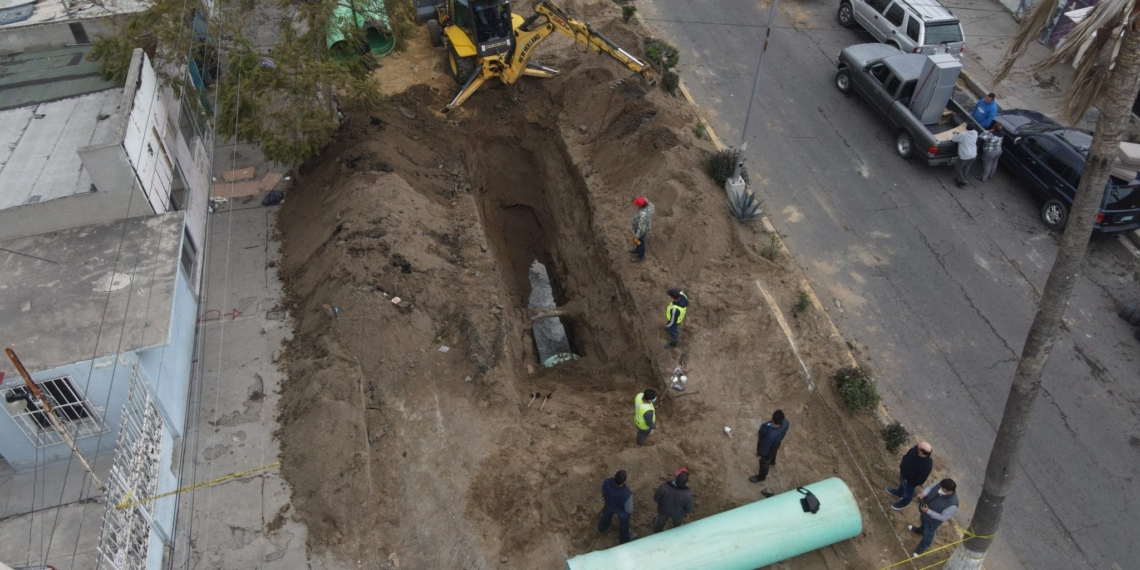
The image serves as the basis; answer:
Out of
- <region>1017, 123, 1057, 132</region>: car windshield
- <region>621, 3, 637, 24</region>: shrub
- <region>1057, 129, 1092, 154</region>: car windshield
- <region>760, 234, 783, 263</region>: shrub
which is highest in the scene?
<region>621, 3, 637, 24</region>: shrub

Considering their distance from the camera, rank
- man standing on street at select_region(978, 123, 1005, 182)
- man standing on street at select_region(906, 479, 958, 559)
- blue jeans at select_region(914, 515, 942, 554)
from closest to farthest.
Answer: man standing on street at select_region(906, 479, 958, 559), blue jeans at select_region(914, 515, 942, 554), man standing on street at select_region(978, 123, 1005, 182)

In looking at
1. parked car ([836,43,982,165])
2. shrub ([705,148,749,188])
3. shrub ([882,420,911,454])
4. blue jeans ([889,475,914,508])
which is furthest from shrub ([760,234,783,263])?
blue jeans ([889,475,914,508])

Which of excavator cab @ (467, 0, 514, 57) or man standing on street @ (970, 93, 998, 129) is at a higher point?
excavator cab @ (467, 0, 514, 57)

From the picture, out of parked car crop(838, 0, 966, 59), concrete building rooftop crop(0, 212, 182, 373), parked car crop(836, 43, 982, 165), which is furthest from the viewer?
parked car crop(838, 0, 966, 59)

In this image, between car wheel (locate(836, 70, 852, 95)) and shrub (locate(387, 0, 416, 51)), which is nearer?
shrub (locate(387, 0, 416, 51))

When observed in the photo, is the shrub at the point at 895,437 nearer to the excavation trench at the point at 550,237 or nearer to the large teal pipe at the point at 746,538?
the large teal pipe at the point at 746,538

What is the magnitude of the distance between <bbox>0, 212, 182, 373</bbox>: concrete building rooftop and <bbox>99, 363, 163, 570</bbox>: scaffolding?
32.1 inches

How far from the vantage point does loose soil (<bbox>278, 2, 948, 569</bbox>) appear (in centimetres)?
1088

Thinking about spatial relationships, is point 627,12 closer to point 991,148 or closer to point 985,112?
point 985,112

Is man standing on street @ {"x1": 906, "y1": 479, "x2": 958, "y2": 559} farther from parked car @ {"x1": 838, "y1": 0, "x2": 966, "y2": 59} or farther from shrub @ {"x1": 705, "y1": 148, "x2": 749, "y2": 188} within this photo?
parked car @ {"x1": 838, "y1": 0, "x2": 966, "y2": 59}

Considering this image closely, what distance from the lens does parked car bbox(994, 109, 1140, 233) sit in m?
15.1

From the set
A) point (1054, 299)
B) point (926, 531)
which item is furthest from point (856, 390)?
point (1054, 299)

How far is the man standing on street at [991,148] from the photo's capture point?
649 inches

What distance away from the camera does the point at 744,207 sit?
15.2 meters
